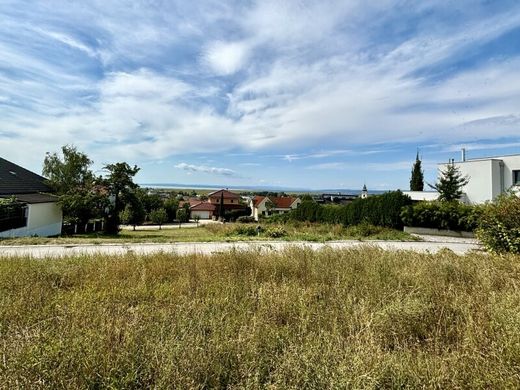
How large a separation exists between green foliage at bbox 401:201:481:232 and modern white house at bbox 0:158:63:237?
2868cm

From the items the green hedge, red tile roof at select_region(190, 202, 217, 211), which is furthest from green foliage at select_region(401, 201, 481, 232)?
red tile roof at select_region(190, 202, 217, 211)

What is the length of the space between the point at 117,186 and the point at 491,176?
38.2 meters

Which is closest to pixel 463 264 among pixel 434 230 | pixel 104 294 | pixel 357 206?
pixel 104 294

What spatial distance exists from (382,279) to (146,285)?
424 cm

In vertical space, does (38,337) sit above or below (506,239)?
below

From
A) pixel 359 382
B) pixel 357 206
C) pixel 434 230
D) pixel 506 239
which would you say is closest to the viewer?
pixel 359 382

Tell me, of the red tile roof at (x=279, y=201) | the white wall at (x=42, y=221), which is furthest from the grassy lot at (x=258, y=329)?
the red tile roof at (x=279, y=201)

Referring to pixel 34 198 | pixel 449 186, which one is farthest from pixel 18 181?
pixel 449 186

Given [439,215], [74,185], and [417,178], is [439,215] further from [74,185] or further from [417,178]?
[74,185]

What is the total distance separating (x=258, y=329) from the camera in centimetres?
327

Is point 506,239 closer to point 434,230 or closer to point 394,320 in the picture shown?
point 394,320

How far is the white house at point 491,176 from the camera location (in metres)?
31.6

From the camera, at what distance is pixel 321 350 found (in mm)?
2865

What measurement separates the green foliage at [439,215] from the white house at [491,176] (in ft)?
46.1
